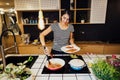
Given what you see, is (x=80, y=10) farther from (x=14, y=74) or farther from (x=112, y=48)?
(x=14, y=74)

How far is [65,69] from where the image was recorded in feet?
4.53

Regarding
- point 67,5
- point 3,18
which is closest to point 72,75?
point 67,5

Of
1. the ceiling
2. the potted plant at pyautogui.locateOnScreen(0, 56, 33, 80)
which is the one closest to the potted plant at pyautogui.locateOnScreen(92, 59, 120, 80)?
the potted plant at pyautogui.locateOnScreen(0, 56, 33, 80)

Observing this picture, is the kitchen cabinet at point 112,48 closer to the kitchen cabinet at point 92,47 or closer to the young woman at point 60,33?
the kitchen cabinet at point 92,47

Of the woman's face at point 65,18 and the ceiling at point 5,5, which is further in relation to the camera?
the ceiling at point 5,5

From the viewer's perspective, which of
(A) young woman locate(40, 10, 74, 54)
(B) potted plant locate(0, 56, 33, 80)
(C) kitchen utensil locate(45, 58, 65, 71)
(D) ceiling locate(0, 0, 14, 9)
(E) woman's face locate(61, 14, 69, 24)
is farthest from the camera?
(D) ceiling locate(0, 0, 14, 9)

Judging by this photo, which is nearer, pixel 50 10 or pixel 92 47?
pixel 92 47

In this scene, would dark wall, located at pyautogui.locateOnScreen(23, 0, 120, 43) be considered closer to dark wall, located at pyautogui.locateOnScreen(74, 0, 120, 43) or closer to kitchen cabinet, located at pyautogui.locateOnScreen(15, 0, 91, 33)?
dark wall, located at pyautogui.locateOnScreen(74, 0, 120, 43)

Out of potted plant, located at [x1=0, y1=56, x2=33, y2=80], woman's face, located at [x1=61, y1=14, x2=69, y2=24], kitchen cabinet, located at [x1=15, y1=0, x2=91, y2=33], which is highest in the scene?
kitchen cabinet, located at [x1=15, y1=0, x2=91, y2=33]

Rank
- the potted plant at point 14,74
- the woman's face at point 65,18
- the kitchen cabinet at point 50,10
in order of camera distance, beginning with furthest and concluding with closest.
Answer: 1. the kitchen cabinet at point 50,10
2. the woman's face at point 65,18
3. the potted plant at point 14,74

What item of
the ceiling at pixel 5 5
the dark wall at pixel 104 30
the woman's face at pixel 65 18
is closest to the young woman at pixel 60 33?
the woman's face at pixel 65 18

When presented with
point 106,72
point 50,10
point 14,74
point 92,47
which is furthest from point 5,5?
point 106,72

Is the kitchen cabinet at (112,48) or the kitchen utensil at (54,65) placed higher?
the kitchen utensil at (54,65)

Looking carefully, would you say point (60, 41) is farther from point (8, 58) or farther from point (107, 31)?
point (107, 31)
